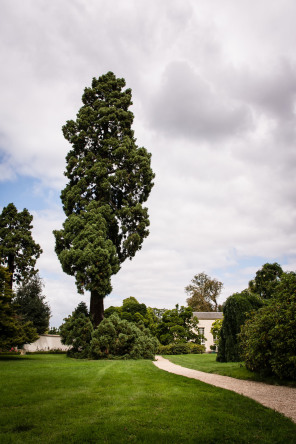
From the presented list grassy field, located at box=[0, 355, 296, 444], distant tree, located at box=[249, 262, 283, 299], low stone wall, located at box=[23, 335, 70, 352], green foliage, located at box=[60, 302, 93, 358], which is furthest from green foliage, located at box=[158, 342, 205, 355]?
grassy field, located at box=[0, 355, 296, 444]

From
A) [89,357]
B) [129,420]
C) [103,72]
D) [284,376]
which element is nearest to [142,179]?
[103,72]

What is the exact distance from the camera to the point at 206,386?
6414 mm

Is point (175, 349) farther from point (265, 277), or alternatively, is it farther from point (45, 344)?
point (265, 277)

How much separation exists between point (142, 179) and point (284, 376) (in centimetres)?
1348

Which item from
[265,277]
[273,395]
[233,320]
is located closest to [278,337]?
[273,395]

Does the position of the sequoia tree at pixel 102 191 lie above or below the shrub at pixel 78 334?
above

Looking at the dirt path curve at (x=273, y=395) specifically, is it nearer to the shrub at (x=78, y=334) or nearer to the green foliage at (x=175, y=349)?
the shrub at (x=78, y=334)

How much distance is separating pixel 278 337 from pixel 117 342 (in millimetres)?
8828

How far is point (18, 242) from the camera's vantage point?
22000 mm

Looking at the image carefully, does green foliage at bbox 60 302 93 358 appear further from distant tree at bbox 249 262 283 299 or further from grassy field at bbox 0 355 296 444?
distant tree at bbox 249 262 283 299

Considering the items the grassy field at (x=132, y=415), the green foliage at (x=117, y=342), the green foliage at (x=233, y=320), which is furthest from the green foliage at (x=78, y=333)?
the grassy field at (x=132, y=415)

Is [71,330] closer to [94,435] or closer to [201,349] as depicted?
[94,435]

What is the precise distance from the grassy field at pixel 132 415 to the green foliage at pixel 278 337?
209 cm

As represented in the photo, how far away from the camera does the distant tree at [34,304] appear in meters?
24.4
